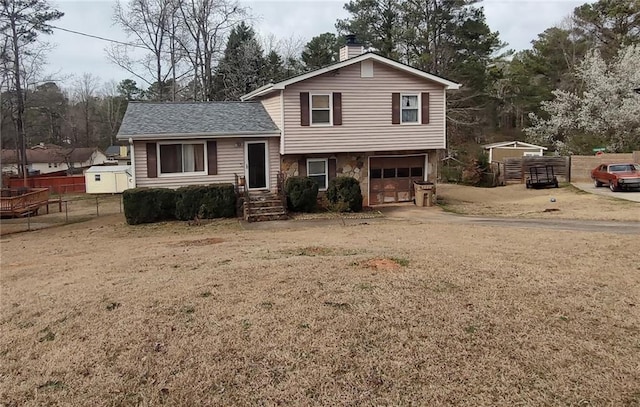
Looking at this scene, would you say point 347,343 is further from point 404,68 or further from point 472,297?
point 404,68

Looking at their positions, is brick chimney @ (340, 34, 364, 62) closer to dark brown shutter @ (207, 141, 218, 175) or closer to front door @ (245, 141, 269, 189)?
front door @ (245, 141, 269, 189)

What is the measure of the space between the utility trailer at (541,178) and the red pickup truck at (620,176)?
7.75ft

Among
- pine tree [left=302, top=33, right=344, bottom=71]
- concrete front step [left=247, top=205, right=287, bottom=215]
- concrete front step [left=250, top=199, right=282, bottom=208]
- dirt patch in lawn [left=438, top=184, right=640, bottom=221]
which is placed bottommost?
dirt patch in lawn [left=438, top=184, right=640, bottom=221]

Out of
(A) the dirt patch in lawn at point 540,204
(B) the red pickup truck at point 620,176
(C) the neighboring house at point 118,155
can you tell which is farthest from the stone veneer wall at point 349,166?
(C) the neighboring house at point 118,155

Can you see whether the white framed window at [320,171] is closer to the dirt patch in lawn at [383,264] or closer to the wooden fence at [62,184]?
the dirt patch in lawn at [383,264]

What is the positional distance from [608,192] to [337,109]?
1371 cm

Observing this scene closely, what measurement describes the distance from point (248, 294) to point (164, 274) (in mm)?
2216

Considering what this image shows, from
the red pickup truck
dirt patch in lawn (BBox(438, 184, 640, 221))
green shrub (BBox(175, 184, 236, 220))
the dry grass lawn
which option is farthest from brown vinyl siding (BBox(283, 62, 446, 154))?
the dry grass lawn

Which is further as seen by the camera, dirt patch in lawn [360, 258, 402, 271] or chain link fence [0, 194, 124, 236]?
chain link fence [0, 194, 124, 236]

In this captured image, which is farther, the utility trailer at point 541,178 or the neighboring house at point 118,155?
the neighboring house at point 118,155

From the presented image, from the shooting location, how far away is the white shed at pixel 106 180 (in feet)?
117

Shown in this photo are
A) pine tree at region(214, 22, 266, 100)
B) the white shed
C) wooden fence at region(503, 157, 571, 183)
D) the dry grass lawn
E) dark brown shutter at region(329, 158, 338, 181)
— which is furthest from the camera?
pine tree at region(214, 22, 266, 100)

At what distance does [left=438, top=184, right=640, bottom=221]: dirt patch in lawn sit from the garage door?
5.76 ft

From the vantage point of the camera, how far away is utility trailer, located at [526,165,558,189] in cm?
2628
